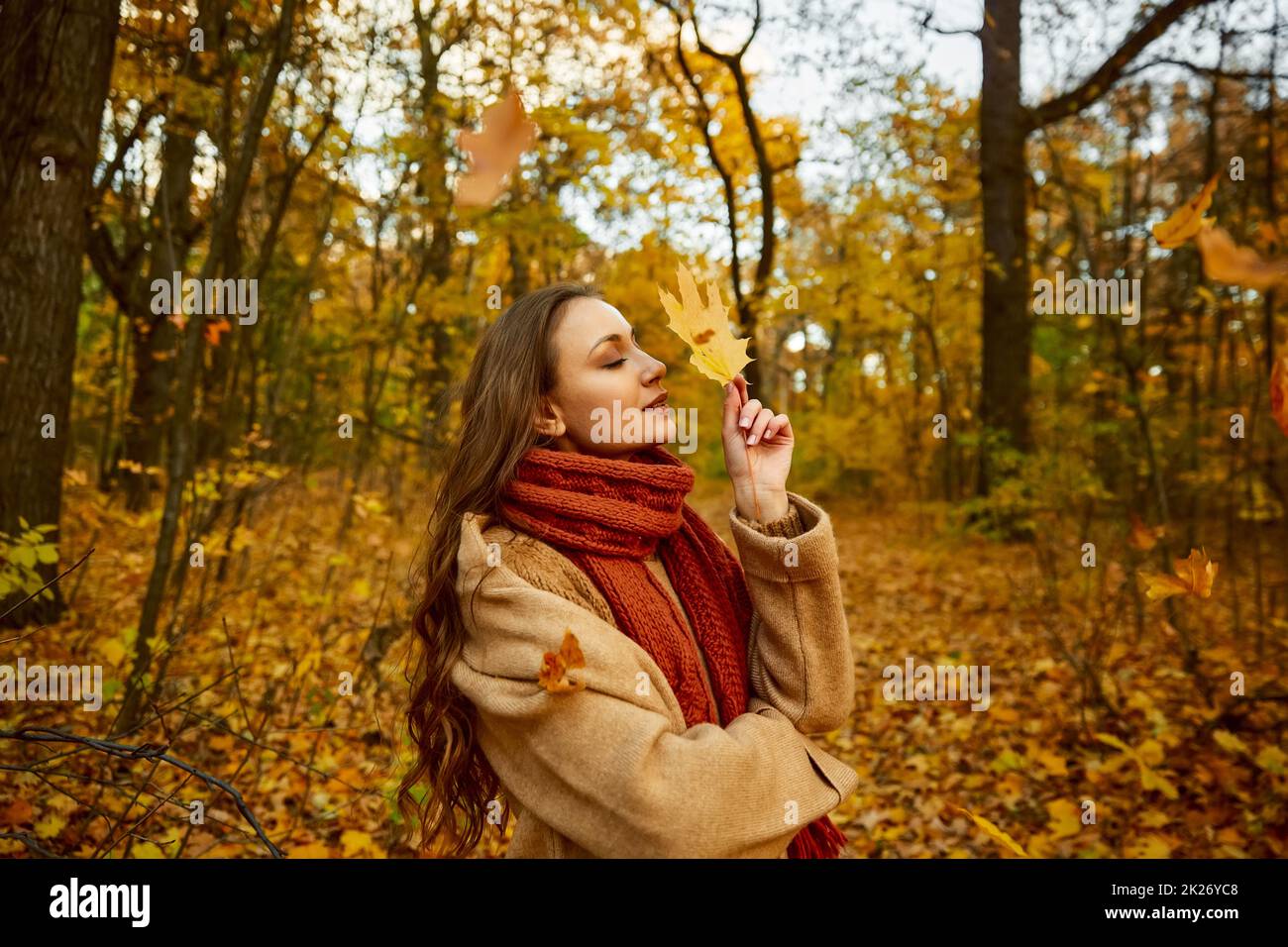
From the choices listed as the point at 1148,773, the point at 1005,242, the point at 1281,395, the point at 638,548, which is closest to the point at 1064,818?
the point at 1148,773

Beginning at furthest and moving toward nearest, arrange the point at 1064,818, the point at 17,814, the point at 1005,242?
1. the point at 1005,242
2. the point at 1064,818
3. the point at 17,814

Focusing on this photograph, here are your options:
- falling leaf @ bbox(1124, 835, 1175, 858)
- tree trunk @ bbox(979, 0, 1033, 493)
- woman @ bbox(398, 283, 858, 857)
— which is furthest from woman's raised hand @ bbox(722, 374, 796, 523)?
tree trunk @ bbox(979, 0, 1033, 493)

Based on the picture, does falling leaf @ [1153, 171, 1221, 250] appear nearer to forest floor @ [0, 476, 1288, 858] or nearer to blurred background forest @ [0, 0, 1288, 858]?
blurred background forest @ [0, 0, 1288, 858]

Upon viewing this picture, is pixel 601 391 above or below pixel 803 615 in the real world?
above

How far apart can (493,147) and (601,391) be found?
5343 millimetres

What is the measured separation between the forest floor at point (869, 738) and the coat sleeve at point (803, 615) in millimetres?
1594

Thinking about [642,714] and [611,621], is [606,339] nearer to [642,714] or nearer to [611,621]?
[611,621]

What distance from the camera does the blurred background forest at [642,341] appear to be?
3820mm

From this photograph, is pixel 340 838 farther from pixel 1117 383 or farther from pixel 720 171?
pixel 720 171

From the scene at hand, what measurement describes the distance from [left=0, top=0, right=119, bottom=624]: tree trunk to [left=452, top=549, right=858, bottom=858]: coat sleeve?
368 centimetres

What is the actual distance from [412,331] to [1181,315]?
6.76 metres

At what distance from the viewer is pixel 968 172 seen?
10.4 m

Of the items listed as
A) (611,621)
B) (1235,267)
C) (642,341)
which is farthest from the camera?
(642,341)

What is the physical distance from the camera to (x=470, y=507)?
154 cm
